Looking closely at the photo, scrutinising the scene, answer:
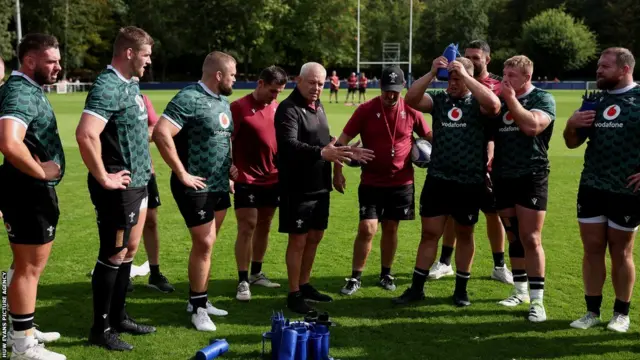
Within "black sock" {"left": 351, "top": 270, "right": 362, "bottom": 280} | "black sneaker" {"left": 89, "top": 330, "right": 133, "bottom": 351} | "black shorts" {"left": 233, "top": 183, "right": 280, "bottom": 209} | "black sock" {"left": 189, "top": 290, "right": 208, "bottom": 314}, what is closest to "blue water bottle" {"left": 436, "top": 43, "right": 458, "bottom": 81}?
"black shorts" {"left": 233, "top": 183, "right": 280, "bottom": 209}

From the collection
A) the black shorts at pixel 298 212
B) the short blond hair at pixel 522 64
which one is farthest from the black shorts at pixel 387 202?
the short blond hair at pixel 522 64

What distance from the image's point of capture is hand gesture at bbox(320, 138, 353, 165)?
544 centimetres

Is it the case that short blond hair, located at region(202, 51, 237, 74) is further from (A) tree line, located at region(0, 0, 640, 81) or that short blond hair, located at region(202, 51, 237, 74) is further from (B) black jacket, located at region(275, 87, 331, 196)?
(A) tree line, located at region(0, 0, 640, 81)

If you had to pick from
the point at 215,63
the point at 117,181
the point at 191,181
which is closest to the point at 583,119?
the point at 215,63

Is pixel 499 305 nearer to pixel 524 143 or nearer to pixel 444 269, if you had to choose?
pixel 444 269

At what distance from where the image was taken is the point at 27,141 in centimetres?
456

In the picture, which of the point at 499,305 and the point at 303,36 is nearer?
the point at 499,305

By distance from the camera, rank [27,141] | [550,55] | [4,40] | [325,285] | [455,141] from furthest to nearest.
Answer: [550,55] → [4,40] → [325,285] → [455,141] → [27,141]

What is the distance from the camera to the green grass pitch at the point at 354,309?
16.5 ft

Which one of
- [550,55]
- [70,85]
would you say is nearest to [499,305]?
[70,85]

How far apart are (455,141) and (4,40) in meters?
61.4

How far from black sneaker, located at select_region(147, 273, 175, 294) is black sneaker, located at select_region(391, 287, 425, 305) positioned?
2.41 metres

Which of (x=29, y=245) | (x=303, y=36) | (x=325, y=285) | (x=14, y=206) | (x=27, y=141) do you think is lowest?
(x=325, y=285)

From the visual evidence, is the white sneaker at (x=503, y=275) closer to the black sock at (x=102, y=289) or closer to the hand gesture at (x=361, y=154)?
the hand gesture at (x=361, y=154)
